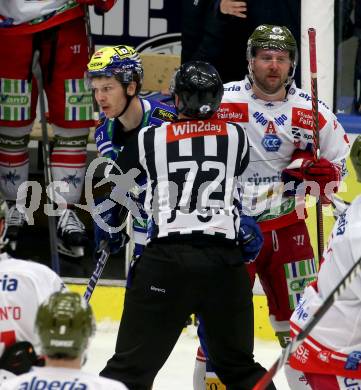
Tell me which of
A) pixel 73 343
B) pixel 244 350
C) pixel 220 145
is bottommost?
pixel 244 350

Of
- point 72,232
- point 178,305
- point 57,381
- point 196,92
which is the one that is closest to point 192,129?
point 196,92

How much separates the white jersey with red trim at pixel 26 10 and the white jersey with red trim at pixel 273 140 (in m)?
1.23

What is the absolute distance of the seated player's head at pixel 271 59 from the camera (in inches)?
220

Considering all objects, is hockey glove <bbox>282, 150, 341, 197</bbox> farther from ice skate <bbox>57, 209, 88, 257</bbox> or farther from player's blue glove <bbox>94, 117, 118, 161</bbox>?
ice skate <bbox>57, 209, 88, 257</bbox>

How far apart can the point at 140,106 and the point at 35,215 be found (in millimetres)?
2071

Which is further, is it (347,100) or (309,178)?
(347,100)

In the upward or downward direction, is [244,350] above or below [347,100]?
below

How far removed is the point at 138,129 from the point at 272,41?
0.63 m

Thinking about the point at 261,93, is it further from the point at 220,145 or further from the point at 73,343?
the point at 73,343

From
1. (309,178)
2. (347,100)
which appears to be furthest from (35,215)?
(309,178)

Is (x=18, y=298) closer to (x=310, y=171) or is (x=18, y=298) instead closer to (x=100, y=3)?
(x=310, y=171)

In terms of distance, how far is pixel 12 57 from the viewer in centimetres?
666

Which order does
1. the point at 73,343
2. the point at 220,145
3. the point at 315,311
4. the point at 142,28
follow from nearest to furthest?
the point at 73,343 → the point at 315,311 → the point at 220,145 → the point at 142,28

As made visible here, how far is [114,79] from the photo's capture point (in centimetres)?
554
